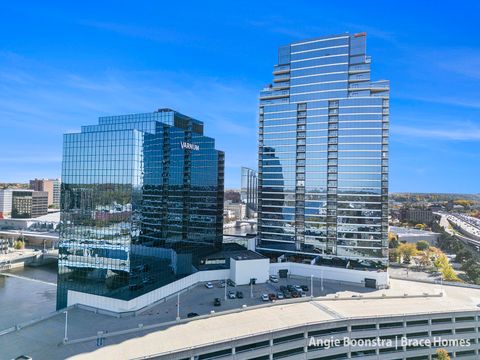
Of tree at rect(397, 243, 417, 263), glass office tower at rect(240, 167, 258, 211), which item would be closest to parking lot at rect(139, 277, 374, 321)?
tree at rect(397, 243, 417, 263)

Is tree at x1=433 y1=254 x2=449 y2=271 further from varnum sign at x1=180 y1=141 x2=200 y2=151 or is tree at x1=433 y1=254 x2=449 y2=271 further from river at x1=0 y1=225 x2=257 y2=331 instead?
river at x1=0 y1=225 x2=257 y2=331

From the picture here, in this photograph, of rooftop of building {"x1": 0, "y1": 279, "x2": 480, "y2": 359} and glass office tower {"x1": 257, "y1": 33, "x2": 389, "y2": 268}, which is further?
glass office tower {"x1": 257, "y1": 33, "x2": 389, "y2": 268}

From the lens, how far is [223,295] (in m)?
53.8

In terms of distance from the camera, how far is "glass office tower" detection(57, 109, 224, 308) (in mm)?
47969

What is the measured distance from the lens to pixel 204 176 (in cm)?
7281

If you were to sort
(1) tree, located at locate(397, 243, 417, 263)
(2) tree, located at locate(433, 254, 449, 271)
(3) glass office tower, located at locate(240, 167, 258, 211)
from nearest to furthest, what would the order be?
(2) tree, located at locate(433, 254, 449, 271) < (1) tree, located at locate(397, 243, 417, 263) < (3) glass office tower, located at locate(240, 167, 258, 211)

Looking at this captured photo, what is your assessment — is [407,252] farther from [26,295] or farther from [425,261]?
[26,295]

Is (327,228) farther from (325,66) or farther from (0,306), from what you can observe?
(0,306)

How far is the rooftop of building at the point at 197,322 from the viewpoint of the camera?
106ft

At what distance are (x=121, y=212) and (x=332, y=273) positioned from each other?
43.1 meters

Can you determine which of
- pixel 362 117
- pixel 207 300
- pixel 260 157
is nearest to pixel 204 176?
pixel 260 157

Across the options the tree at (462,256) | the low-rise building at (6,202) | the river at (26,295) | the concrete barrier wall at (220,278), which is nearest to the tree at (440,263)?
the tree at (462,256)

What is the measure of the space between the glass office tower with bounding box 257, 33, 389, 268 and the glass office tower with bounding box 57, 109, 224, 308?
2693 cm

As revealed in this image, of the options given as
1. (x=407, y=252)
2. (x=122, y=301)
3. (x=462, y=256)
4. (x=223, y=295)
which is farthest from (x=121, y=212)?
(x=462, y=256)
